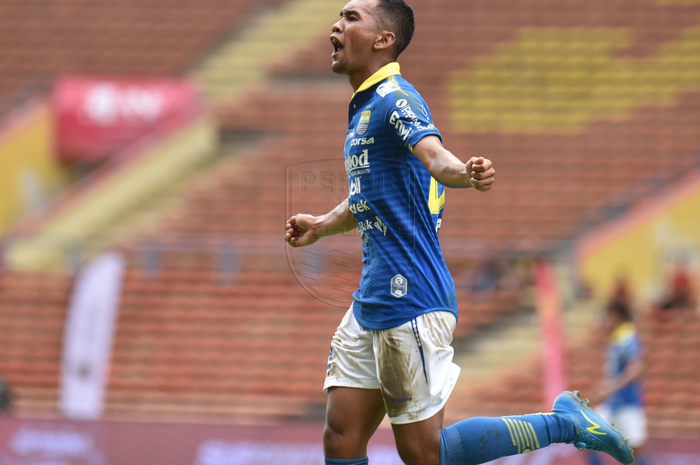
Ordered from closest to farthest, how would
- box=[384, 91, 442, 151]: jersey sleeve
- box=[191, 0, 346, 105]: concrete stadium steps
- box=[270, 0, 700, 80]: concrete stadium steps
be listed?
box=[384, 91, 442, 151]: jersey sleeve, box=[270, 0, 700, 80]: concrete stadium steps, box=[191, 0, 346, 105]: concrete stadium steps

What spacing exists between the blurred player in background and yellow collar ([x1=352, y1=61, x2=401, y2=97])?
415cm

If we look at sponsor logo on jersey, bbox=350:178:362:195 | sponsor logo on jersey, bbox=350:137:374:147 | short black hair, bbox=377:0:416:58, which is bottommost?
sponsor logo on jersey, bbox=350:178:362:195

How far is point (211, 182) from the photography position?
39.8ft

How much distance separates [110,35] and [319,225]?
37.7 feet

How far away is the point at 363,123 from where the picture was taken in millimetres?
2908

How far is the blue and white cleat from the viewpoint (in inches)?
120

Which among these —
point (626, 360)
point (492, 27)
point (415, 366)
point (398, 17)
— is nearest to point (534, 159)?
point (492, 27)

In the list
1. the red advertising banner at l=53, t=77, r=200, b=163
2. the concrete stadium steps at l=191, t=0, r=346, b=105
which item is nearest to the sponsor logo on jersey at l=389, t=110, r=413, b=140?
the red advertising banner at l=53, t=77, r=200, b=163

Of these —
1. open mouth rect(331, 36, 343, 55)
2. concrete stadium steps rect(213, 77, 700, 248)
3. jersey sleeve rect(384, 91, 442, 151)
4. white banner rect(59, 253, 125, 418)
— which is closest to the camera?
jersey sleeve rect(384, 91, 442, 151)

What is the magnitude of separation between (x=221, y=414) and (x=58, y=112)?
6285mm

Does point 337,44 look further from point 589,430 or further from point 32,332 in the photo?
point 32,332

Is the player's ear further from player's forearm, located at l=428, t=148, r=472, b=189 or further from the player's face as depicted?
player's forearm, located at l=428, t=148, r=472, b=189

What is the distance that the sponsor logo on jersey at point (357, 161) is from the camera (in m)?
2.90

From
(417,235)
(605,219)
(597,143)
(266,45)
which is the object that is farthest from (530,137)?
(417,235)
